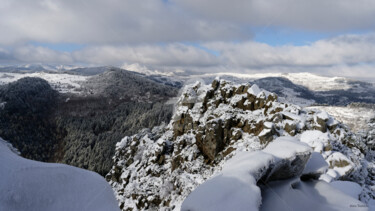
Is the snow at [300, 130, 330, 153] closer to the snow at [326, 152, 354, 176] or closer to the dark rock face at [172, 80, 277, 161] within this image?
the snow at [326, 152, 354, 176]

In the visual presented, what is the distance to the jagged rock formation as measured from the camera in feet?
81.7

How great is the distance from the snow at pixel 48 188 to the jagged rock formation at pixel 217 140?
903 inches

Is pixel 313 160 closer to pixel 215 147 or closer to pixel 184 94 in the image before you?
pixel 215 147

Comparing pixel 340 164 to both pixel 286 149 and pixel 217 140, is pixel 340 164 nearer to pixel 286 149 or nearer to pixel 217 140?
pixel 286 149

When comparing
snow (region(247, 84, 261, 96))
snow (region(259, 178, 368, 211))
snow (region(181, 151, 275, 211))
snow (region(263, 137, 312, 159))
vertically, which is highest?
snow (region(247, 84, 261, 96))

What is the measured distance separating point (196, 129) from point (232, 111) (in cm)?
808

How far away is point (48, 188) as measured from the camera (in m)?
4.55

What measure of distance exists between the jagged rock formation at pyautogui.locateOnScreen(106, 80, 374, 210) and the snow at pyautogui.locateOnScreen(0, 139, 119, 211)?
2293cm

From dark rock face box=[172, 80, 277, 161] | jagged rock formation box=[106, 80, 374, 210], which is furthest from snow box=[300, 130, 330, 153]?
dark rock face box=[172, 80, 277, 161]

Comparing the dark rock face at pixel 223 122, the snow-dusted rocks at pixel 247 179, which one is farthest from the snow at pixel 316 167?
the dark rock face at pixel 223 122

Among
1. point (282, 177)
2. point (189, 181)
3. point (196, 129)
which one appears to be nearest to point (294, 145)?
point (282, 177)

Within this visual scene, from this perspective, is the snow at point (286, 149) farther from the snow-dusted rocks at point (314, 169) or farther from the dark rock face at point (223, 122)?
the dark rock face at point (223, 122)

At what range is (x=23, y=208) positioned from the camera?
396 cm

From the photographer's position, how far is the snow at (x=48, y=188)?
13.2 ft
